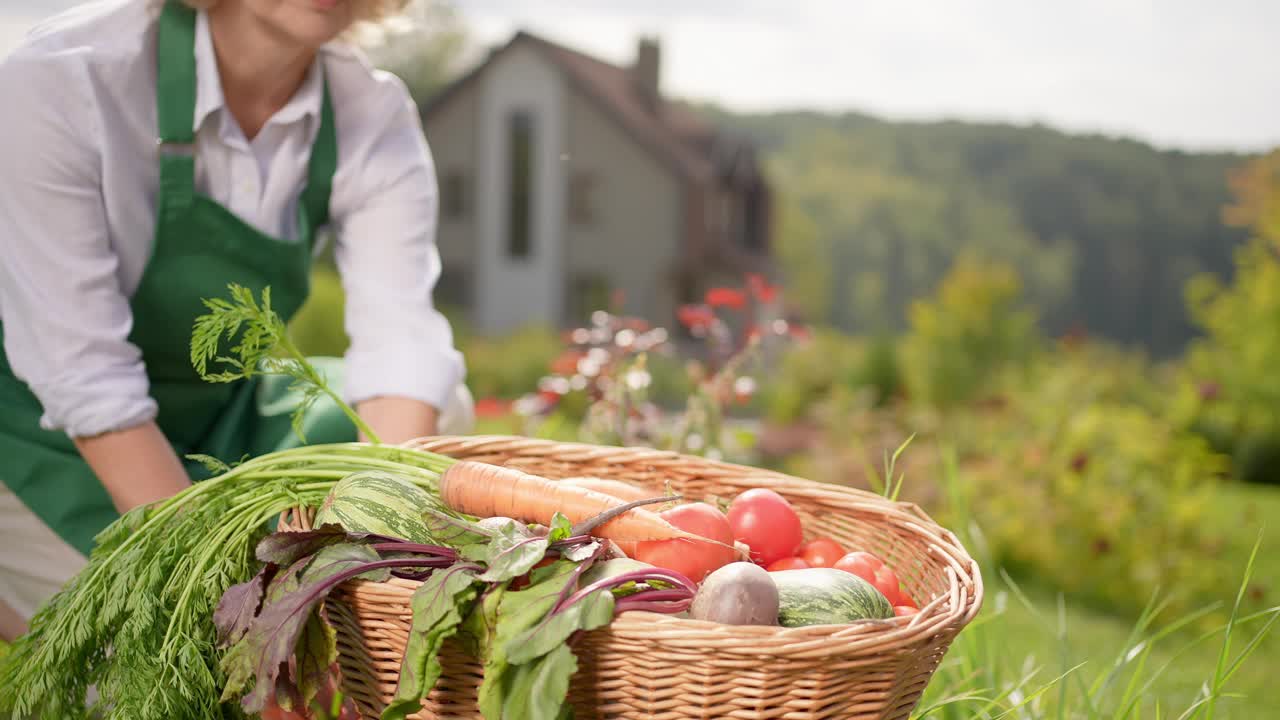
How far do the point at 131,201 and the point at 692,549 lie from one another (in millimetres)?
1487

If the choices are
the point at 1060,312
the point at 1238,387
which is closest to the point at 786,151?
the point at 1060,312

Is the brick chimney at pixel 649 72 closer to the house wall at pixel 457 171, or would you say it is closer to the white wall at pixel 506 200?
the white wall at pixel 506 200

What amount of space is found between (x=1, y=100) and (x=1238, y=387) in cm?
936

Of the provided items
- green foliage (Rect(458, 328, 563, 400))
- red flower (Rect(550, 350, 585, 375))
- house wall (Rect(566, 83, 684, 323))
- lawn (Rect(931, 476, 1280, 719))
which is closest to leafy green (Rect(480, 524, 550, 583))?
lawn (Rect(931, 476, 1280, 719))

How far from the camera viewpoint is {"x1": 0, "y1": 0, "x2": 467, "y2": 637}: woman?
219 cm

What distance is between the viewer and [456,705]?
1507 millimetres

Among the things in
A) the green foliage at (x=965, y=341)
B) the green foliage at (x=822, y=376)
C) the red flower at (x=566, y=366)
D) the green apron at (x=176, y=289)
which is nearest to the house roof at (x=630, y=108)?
the green foliage at (x=822, y=376)

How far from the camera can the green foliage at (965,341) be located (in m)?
11.8

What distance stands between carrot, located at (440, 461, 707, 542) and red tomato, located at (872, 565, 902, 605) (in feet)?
1.30

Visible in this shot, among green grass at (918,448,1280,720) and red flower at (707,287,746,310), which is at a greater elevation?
red flower at (707,287,746,310)

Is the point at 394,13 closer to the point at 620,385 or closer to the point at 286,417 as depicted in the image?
the point at 286,417

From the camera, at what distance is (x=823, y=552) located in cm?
192

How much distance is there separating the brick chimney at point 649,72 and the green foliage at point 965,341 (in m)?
15.1

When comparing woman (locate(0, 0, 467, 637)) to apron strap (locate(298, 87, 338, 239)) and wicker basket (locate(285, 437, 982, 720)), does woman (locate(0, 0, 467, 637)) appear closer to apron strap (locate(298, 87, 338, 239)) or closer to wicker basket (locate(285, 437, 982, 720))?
apron strap (locate(298, 87, 338, 239))
